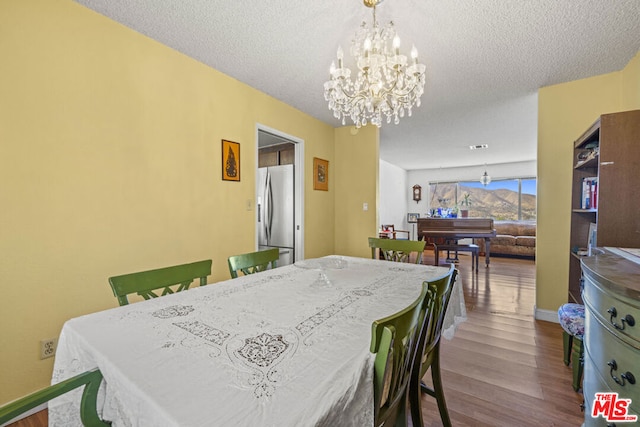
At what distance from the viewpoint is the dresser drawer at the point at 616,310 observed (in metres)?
0.90

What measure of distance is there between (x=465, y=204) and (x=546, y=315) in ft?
19.5

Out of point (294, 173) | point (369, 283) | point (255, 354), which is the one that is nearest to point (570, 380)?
point (369, 283)

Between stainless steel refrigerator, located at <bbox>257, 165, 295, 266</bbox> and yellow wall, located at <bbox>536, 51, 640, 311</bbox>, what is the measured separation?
112 inches

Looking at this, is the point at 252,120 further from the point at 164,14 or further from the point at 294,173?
the point at 164,14

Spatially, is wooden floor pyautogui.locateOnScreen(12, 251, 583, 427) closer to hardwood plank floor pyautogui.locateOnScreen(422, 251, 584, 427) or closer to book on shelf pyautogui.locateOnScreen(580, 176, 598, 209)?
hardwood plank floor pyautogui.locateOnScreen(422, 251, 584, 427)

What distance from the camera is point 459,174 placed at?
8391mm

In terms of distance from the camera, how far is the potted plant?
8258mm

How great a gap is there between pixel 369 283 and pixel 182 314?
963 mm

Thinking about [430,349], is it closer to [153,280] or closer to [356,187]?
[153,280]

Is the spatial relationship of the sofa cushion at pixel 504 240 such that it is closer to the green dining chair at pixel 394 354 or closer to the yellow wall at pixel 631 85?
the yellow wall at pixel 631 85

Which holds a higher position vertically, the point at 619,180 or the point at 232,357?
the point at 619,180

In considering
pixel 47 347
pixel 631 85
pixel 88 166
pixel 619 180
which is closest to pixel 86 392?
pixel 47 347

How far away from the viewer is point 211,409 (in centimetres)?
59

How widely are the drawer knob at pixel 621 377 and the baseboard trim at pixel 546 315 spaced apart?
2.28 m
